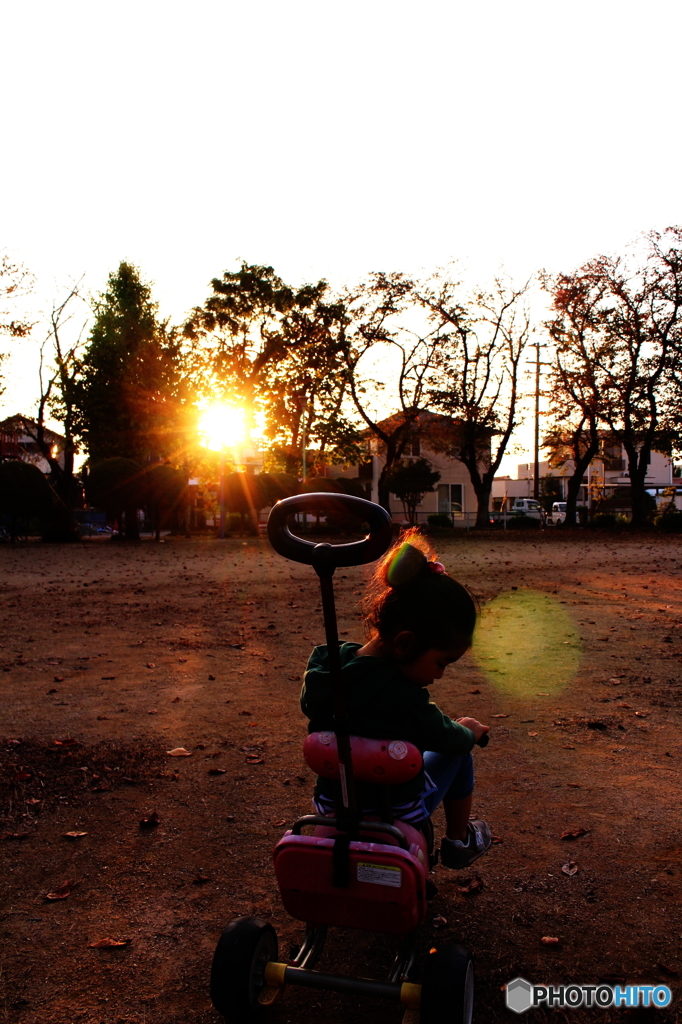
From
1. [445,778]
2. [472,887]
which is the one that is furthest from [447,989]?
[472,887]

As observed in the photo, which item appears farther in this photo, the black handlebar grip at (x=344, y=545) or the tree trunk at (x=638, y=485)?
the tree trunk at (x=638, y=485)

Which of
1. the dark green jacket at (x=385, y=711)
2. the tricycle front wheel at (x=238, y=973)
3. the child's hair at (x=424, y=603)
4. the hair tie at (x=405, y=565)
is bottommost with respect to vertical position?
the tricycle front wheel at (x=238, y=973)

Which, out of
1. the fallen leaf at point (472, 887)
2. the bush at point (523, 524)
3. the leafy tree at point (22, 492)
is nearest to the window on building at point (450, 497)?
the bush at point (523, 524)

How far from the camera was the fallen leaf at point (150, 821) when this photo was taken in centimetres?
351

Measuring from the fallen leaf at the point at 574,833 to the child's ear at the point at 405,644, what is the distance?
1.71m

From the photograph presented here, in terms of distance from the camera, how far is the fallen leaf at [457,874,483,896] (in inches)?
115

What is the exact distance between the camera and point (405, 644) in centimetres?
216

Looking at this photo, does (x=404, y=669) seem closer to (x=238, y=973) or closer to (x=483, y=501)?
(x=238, y=973)

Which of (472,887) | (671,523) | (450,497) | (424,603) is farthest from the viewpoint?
(450,497)

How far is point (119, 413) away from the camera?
124 feet

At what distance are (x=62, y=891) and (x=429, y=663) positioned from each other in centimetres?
186

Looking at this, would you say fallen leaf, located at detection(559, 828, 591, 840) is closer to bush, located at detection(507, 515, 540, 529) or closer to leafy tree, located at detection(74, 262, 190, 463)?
leafy tree, located at detection(74, 262, 190, 463)

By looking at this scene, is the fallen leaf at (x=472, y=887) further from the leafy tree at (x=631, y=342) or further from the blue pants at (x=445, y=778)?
the leafy tree at (x=631, y=342)

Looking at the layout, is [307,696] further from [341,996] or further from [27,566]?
[27,566]
